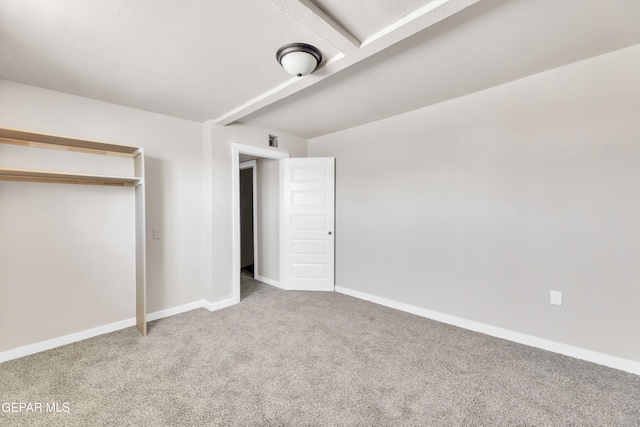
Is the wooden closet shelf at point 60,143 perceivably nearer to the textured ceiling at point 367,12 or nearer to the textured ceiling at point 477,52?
the textured ceiling at point 477,52

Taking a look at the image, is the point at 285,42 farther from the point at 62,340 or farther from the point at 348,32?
the point at 62,340

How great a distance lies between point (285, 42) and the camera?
1862mm

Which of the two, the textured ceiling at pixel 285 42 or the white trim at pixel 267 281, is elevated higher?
the textured ceiling at pixel 285 42

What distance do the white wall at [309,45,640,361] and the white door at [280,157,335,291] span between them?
2.57ft

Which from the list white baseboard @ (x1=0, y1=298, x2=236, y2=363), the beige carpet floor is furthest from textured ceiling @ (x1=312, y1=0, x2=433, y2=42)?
white baseboard @ (x1=0, y1=298, x2=236, y2=363)

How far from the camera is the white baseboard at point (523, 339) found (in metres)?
2.15

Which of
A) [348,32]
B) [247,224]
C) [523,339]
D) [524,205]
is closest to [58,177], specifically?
[348,32]

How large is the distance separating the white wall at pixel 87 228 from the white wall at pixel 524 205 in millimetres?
2568

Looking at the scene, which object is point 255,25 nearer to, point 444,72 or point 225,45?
point 225,45

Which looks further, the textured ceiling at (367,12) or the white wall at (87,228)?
the white wall at (87,228)

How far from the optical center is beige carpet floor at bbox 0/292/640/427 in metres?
1.69

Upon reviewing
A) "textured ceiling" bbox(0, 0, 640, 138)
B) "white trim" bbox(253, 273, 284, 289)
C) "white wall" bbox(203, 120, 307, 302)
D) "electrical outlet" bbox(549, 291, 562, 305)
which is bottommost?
"white trim" bbox(253, 273, 284, 289)

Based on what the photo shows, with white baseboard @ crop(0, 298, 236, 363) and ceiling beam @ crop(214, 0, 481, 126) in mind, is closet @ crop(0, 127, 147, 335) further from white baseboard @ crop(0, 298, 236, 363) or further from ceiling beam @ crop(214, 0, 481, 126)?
ceiling beam @ crop(214, 0, 481, 126)

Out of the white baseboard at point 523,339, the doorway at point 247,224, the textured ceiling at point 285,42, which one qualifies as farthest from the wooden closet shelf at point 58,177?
the white baseboard at point 523,339
